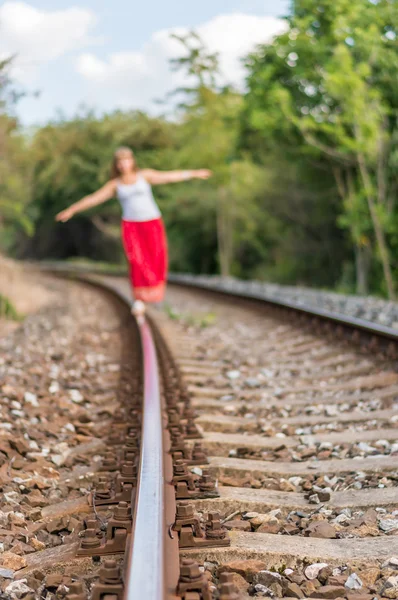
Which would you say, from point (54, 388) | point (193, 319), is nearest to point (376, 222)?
point (193, 319)

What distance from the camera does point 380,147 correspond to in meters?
18.1

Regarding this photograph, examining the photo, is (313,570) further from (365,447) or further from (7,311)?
(7,311)

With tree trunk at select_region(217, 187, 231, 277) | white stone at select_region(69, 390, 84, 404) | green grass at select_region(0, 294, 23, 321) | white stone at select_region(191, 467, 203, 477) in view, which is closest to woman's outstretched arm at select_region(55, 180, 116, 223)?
white stone at select_region(69, 390, 84, 404)

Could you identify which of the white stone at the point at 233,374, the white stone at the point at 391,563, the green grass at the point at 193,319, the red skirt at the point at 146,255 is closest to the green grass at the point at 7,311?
the green grass at the point at 193,319

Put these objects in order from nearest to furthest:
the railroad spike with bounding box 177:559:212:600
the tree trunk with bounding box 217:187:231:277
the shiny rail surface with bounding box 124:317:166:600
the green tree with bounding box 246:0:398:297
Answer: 1. the shiny rail surface with bounding box 124:317:166:600
2. the railroad spike with bounding box 177:559:212:600
3. the green tree with bounding box 246:0:398:297
4. the tree trunk with bounding box 217:187:231:277

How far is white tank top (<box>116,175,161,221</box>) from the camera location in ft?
26.5

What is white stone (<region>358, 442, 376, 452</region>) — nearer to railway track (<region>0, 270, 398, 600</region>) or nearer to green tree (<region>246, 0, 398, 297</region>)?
railway track (<region>0, 270, 398, 600</region>)

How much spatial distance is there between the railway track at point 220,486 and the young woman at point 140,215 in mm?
1783

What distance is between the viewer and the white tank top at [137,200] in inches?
317

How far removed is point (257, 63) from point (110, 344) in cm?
1308

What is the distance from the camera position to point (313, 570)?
2732mm

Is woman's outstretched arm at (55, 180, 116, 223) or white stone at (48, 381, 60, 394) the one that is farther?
woman's outstretched arm at (55, 180, 116, 223)

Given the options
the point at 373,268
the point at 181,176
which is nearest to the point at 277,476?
the point at 181,176

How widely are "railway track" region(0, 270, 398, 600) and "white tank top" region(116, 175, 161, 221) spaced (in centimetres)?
181
